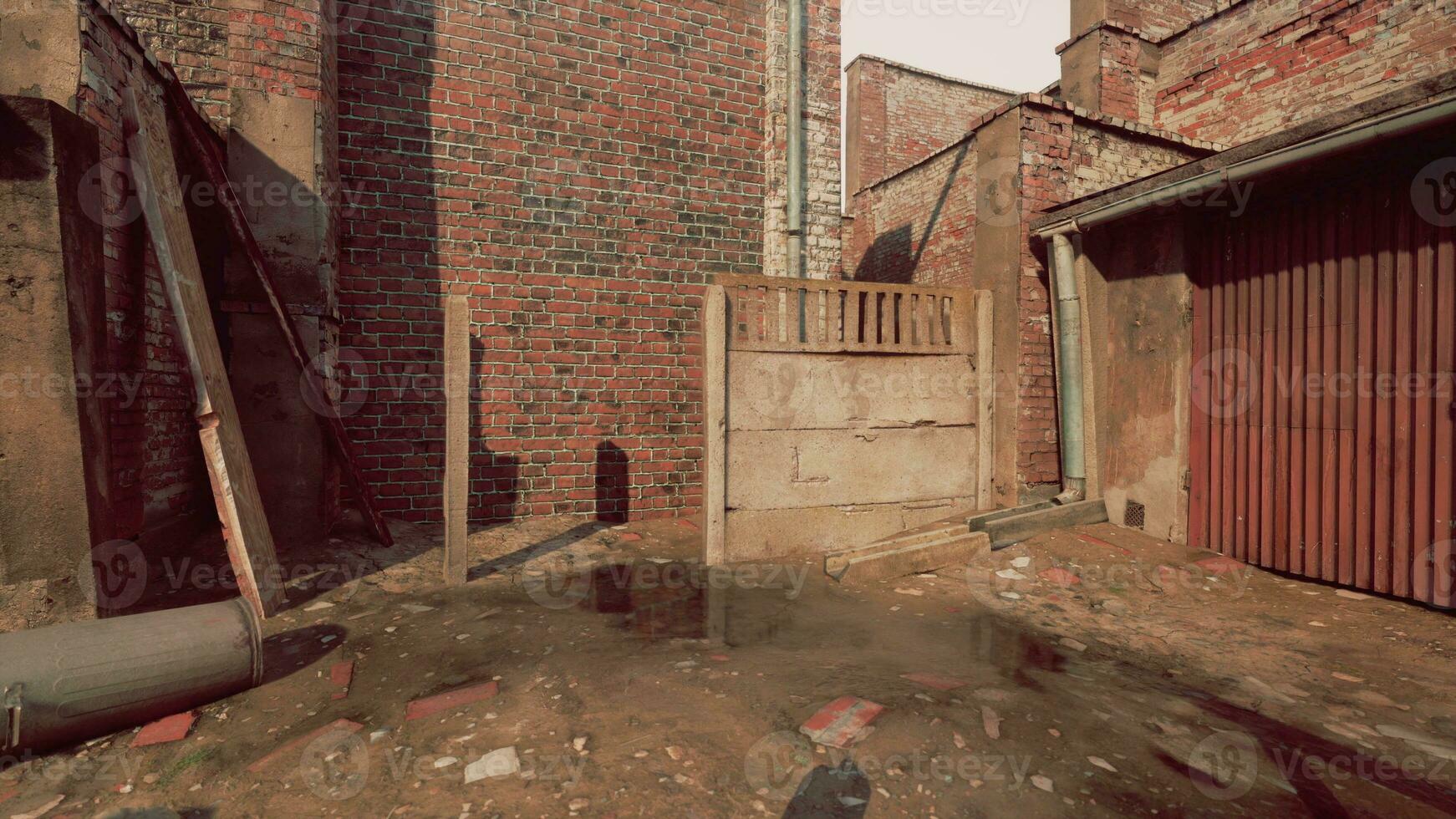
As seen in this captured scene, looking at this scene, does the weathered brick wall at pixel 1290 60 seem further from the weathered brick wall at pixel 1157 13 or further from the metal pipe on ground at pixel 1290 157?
the metal pipe on ground at pixel 1290 157

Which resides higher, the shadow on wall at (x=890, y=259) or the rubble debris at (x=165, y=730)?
the shadow on wall at (x=890, y=259)

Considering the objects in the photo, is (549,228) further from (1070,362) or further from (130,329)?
(1070,362)

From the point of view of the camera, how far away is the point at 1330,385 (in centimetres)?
385

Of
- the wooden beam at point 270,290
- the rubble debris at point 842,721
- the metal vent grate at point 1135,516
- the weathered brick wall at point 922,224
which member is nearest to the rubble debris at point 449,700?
the rubble debris at point 842,721

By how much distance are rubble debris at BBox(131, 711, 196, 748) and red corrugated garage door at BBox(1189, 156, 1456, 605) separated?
584 cm

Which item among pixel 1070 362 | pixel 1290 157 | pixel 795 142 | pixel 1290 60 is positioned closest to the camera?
pixel 1290 157

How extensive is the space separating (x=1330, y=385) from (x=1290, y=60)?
6012 mm

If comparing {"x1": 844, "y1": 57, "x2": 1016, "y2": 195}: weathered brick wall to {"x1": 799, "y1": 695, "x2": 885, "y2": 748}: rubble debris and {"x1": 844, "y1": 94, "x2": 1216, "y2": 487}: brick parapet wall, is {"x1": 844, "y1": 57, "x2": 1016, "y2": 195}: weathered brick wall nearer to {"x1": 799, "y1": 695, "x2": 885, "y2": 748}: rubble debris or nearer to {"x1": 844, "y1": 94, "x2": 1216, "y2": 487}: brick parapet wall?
{"x1": 844, "y1": 94, "x2": 1216, "y2": 487}: brick parapet wall

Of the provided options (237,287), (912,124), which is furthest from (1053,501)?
(912,124)

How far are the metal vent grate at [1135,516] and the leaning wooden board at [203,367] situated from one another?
584cm

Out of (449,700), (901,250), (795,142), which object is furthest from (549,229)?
(901,250)

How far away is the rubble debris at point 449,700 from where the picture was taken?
2432mm

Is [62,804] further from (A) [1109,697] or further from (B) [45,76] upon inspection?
(A) [1109,697]

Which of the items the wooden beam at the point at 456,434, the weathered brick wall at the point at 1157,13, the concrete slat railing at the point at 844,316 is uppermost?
the weathered brick wall at the point at 1157,13
